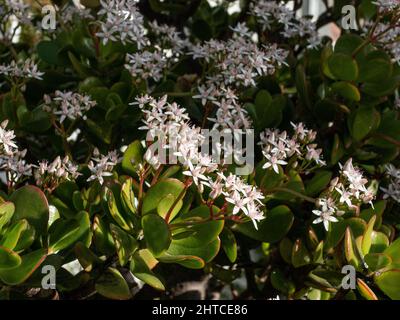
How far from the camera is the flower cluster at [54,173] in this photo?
1.06 m

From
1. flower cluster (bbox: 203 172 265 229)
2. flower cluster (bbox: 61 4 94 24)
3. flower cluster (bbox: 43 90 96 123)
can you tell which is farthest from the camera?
flower cluster (bbox: 61 4 94 24)

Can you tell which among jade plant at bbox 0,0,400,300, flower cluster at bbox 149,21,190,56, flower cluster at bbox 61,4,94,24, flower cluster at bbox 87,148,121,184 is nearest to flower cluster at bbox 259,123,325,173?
jade plant at bbox 0,0,400,300

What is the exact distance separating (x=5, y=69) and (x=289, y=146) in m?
Answer: 0.56

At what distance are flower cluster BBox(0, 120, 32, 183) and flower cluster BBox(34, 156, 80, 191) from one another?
35mm

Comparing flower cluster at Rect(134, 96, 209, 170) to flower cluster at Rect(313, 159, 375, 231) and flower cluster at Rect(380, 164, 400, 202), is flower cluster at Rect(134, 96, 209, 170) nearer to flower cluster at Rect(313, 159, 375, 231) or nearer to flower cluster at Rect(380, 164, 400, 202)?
flower cluster at Rect(313, 159, 375, 231)

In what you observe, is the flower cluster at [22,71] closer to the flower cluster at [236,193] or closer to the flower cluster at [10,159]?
the flower cluster at [10,159]

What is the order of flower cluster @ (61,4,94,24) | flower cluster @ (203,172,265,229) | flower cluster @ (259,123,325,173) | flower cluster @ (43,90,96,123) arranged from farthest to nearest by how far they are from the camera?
flower cluster @ (61,4,94,24) → flower cluster @ (43,90,96,123) → flower cluster @ (259,123,325,173) → flower cluster @ (203,172,265,229)

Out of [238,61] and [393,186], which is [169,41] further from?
[393,186]

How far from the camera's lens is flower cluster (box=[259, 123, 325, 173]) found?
113cm

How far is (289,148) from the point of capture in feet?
3.78

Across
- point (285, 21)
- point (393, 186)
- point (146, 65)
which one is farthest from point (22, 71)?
point (393, 186)

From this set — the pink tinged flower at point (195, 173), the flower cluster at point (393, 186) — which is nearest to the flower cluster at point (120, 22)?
the pink tinged flower at point (195, 173)

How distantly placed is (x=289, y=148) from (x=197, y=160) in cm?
20
